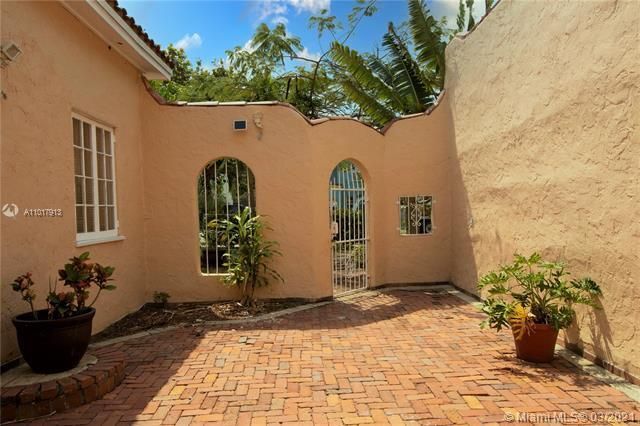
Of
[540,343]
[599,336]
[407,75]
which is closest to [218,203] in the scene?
[407,75]

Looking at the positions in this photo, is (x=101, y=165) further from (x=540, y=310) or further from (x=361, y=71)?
(x=361, y=71)

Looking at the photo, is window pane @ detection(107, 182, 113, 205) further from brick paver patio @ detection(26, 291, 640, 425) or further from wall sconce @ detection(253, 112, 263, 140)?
wall sconce @ detection(253, 112, 263, 140)

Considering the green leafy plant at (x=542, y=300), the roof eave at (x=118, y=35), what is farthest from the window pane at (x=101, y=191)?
the green leafy plant at (x=542, y=300)

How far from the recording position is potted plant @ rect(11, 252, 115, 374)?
404cm

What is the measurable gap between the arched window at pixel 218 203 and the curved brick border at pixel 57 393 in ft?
13.0

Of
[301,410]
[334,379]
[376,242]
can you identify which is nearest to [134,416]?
[301,410]

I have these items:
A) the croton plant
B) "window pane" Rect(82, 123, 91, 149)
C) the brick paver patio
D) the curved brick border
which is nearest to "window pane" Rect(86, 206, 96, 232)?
"window pane" Rect(82, 123, 91, 149)

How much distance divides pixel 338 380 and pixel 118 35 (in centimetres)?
599

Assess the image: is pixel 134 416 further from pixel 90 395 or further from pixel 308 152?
pixel 308 152

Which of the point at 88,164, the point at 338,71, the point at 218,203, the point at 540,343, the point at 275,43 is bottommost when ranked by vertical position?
the point at 540,343

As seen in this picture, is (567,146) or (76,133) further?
(76,133)

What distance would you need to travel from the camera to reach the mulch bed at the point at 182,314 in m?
6.56

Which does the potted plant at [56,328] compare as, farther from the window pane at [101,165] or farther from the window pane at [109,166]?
the window pane at [109,166]

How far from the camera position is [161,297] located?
26.3 feet
